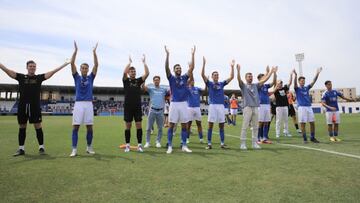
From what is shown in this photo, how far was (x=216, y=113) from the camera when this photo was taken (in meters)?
8.50

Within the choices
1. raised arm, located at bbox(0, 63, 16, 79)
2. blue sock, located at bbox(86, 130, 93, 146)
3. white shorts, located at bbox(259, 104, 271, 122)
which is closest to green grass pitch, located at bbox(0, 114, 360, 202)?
blue sock, located at bbox(86, 130, 93, 146)

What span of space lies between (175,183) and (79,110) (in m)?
4.15

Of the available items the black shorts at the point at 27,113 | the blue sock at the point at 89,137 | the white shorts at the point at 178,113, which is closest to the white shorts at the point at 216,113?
the white shorts at the point at 178,113

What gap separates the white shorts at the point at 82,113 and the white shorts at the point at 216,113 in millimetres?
3637

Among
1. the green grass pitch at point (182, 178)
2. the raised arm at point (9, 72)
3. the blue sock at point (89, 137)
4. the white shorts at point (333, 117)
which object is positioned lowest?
the green grass pitch at point (182, 178)

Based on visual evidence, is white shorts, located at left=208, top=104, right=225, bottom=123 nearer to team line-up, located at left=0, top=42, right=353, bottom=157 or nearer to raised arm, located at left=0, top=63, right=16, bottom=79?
team line-up, located at left=0, top=42, right=353, bottom=157

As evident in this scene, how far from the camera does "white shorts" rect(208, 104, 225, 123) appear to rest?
27.7 ft

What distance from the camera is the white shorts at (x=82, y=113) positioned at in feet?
23.7

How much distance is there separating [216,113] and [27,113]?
215 inches

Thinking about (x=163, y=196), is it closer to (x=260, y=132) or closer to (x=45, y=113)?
(x=260, y=132)

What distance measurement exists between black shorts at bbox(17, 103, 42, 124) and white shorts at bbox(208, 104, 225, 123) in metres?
5.07

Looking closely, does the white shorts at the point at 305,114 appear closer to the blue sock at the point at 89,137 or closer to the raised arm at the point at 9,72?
the blue sock at the point at 89,137

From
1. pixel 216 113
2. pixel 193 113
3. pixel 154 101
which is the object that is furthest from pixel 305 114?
pixel 154 101

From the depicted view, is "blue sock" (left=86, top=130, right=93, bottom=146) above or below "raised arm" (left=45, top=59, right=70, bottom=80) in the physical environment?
below
